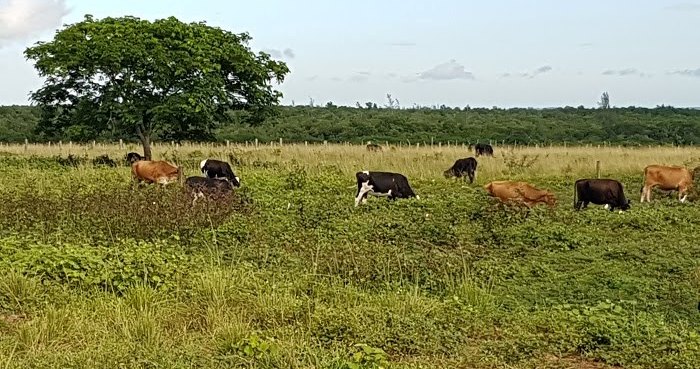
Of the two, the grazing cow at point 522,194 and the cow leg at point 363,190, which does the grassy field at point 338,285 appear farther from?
the cow leg at point 363,190

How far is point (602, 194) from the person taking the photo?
15.0 metres

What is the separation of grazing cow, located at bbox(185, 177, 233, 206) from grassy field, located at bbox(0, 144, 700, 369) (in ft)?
1.42

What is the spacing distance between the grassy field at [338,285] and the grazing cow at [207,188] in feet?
1.42

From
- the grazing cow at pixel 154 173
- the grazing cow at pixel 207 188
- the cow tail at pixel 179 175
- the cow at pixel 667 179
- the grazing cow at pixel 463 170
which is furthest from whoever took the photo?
the grazing cow at pixel 463 170

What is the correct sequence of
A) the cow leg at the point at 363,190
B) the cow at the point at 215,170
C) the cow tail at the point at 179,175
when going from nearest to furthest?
the cow leg at the point at 363,190 < the cow tail at the point at 179,175 < the cow at the point at 215,170

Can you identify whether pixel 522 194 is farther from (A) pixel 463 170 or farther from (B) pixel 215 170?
(B) pixel 215 170

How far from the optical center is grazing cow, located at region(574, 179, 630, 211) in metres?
15.0

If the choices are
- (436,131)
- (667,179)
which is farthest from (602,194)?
(436,131)

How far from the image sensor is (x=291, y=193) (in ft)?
54.5

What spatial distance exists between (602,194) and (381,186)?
4.71 meters

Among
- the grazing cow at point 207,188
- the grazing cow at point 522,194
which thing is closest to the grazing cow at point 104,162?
the grazing cow at point 207,188

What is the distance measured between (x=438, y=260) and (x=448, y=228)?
2.72 m

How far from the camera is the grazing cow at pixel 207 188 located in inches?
538

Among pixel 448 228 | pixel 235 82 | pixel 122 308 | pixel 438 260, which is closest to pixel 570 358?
pixel 438 260
